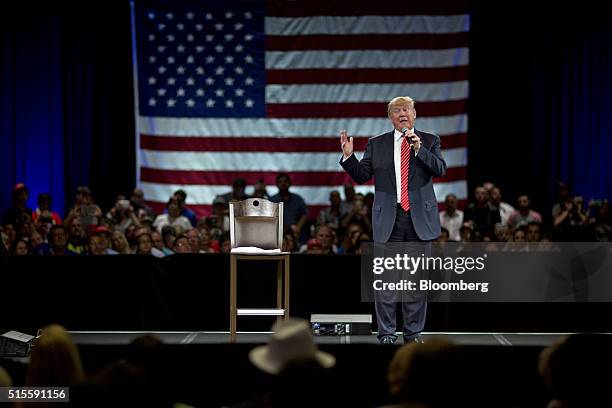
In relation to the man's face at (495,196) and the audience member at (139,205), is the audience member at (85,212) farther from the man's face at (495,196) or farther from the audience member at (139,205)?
the man's face at (495,196)

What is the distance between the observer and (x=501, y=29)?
11945 mm

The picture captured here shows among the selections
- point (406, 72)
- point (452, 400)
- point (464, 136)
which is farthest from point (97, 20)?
point (452, 400)

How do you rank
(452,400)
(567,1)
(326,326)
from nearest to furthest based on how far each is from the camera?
(452,400) → (326,326) → (567,1)

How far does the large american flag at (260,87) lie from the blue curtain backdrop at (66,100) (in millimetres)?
563

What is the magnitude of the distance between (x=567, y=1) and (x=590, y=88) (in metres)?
1.12

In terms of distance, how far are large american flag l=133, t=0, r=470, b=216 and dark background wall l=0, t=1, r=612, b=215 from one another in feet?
2.14

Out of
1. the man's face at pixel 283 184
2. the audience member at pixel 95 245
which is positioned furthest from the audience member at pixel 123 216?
the audience member at pixel 95 245

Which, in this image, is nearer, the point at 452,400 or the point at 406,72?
the point at 452,400

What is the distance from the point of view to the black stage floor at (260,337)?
675cm

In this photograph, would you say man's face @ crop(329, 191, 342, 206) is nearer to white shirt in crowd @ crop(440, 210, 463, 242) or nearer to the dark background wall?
white shirt in crowd @ crop(440, 210, 463, 242)

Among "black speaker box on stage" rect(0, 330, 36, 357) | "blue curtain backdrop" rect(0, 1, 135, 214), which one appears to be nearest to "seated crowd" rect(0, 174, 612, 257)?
"blue curtain backdrop" rect(0, 1, 135, 214)

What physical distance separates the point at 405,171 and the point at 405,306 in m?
0.87

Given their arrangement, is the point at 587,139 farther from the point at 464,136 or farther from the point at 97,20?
the point at 97,20

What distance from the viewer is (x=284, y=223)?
1016cm
